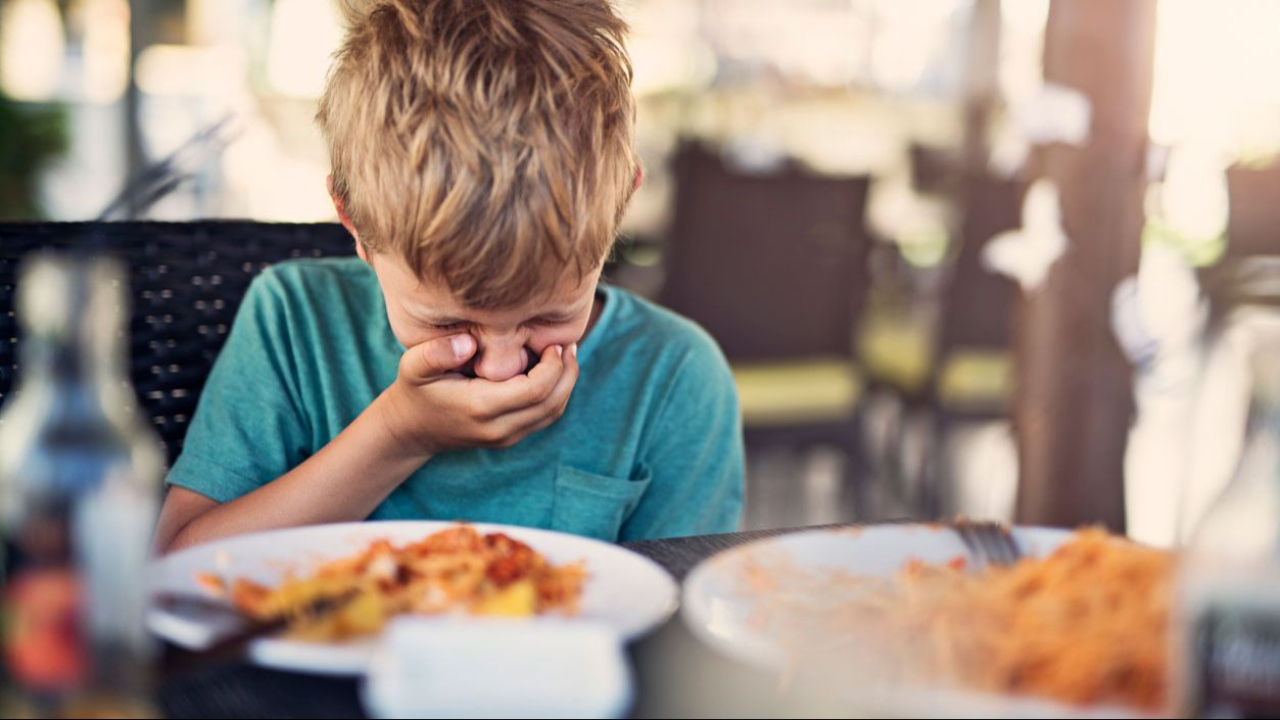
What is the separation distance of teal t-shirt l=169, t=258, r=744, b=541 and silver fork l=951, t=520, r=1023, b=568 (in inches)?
17.4

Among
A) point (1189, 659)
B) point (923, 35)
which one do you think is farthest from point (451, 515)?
point (923, 35)

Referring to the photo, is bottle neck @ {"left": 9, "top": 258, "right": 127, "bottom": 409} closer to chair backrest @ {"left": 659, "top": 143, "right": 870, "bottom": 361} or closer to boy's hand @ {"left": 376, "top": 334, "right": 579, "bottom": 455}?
boy's hand @ {"left": 376, "top": 334, "right": 579, "bottom": 455}

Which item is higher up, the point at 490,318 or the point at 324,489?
the point at 490,318

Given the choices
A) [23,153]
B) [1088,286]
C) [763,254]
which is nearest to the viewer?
[1088,286]

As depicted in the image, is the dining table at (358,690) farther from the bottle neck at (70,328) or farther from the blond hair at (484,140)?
the blond hair at (484,140)

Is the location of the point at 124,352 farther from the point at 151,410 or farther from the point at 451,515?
the point at 451,515

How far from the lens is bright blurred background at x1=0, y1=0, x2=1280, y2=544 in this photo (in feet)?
8.11

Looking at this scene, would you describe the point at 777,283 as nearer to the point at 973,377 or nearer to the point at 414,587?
the point at 973,377

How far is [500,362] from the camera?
41.4 inches

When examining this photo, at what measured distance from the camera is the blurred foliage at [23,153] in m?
3.24

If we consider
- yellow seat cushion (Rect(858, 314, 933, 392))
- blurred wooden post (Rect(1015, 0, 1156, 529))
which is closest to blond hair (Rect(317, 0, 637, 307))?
blurred wooden post (Rect(1015, 0, 1156, 529))

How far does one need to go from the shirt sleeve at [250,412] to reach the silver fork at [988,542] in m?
0.65

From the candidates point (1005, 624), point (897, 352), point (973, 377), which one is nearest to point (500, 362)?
point (1005, 624)

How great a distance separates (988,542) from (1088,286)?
4.51 feet
